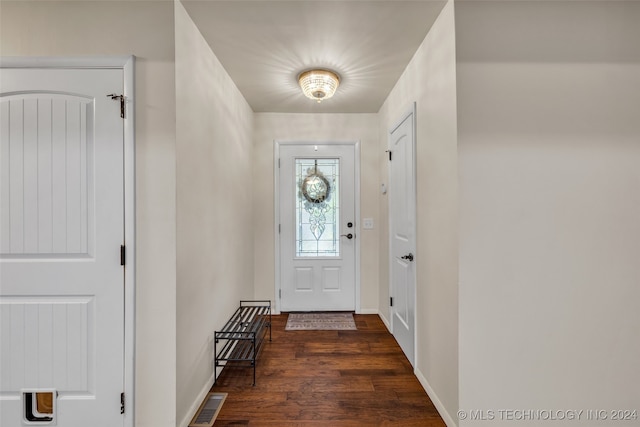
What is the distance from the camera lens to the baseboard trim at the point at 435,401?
5.62ft

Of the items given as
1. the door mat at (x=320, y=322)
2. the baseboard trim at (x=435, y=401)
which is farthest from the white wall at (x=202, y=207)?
the baseboard trim at (x=435, y=401)

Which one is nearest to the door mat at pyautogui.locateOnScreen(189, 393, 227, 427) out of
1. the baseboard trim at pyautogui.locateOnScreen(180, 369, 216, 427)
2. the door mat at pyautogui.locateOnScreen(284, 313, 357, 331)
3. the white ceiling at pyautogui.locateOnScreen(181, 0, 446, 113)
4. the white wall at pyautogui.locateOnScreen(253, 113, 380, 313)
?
the baseboard trim at pyautogui.locateOnScreen(180, 369, 216, 427)

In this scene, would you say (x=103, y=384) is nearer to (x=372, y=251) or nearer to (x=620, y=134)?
(x=372, y=251)

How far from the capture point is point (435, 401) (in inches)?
75.3

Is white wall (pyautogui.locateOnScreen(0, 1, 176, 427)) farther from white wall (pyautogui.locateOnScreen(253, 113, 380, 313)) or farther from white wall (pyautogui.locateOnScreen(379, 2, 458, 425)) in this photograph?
white wall (pyautogui.locateOnScreen(253, 113, 380, 313))

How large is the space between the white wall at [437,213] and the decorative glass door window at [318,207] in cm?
146

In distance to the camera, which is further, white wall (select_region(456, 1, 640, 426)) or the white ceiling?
the white ceiling

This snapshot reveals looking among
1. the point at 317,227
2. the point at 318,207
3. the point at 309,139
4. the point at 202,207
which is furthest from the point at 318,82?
the point at 317,227

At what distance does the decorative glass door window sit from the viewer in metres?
3.64

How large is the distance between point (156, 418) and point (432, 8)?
2749 mm

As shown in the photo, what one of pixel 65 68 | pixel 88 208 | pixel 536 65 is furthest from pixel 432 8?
pixel 88 208

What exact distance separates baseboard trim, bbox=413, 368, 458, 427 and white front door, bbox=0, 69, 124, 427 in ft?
5.87

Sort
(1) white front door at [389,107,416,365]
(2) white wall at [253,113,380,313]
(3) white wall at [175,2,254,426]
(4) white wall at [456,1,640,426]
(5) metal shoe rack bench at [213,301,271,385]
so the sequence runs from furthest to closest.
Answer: (2) white wall at [253,113,380,313], (1) white front door at [389,107,416,365], (5) metal shoe rack bench at [213,301,271,385], (3) white wall at [175,2,254,426], (4) white wall at [456,1,640,426]

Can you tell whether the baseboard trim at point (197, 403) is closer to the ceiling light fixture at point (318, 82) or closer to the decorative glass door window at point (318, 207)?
the decorative glass door window at point (318, 207)
